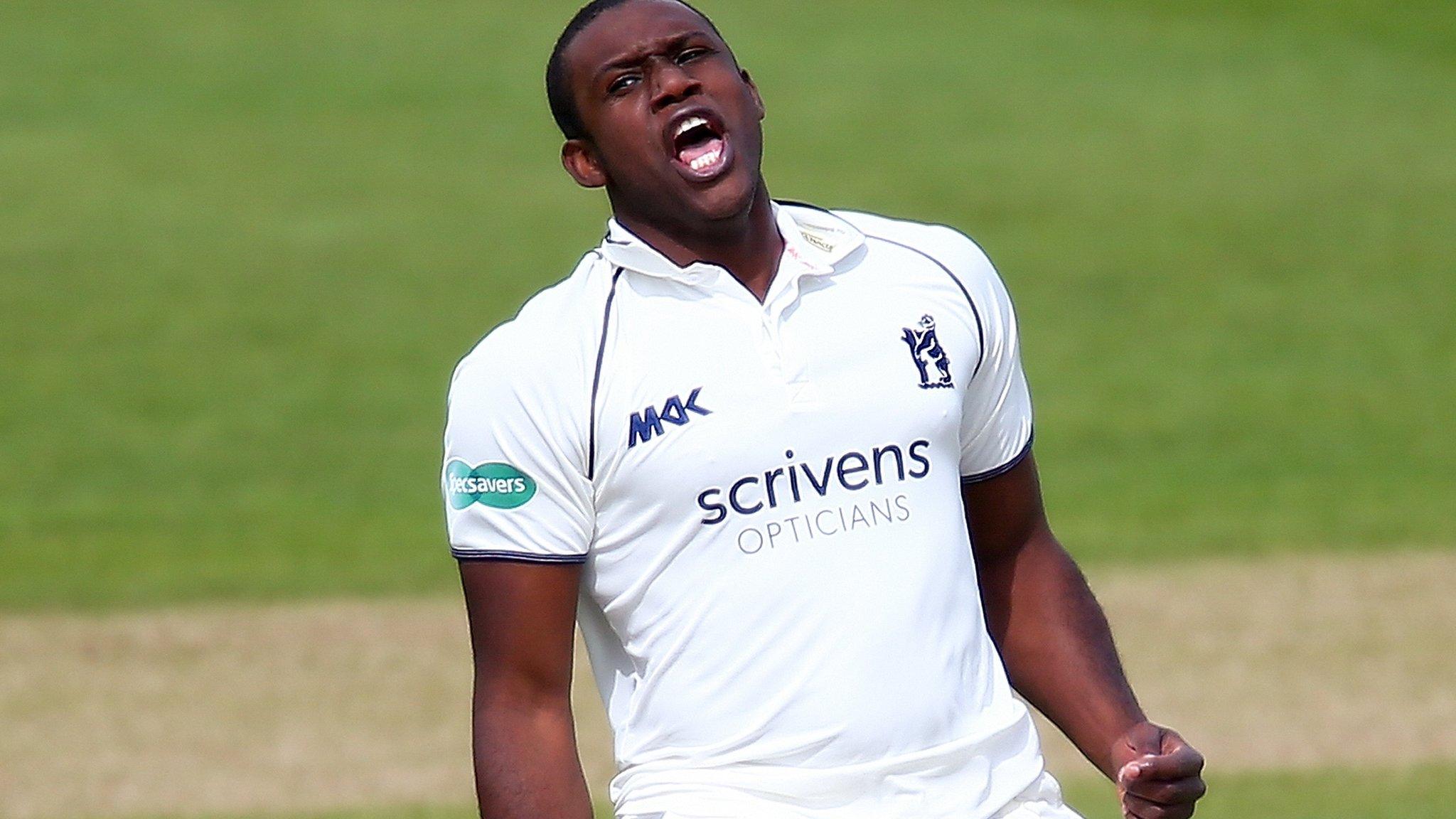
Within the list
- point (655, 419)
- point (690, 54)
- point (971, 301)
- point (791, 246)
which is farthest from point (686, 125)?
point (971, 301)

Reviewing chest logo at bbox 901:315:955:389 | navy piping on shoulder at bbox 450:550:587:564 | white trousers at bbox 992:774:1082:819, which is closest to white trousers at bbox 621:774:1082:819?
white trousers at bbox 992:774:1082:819

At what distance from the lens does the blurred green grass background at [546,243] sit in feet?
42.7

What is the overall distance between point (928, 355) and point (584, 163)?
646mm

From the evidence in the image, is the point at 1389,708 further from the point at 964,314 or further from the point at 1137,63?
the point at 1137,63

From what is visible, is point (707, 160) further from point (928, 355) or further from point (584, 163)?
point (928, 355)

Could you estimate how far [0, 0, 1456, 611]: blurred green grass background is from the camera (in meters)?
13.0

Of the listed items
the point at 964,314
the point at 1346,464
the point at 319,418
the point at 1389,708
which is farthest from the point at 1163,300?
the point at 964,314

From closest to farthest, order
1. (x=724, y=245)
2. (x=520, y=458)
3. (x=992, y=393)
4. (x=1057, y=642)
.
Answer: (x=520, y=458), (x=724, y=245), (x=992, y=393), (x=1057, y=642)

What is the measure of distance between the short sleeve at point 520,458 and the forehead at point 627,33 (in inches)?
18.7

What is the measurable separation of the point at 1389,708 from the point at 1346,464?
433 centimetres

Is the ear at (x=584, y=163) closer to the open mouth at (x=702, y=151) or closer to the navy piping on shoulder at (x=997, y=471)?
the open mouth at (x=702, y=151)

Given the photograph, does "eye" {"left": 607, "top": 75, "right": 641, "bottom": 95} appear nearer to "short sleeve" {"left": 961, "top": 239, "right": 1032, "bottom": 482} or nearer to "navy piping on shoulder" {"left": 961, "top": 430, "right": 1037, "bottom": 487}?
"short sleeve" {"left": 961, "top": 239, "right": 1032, "bottom": 482}

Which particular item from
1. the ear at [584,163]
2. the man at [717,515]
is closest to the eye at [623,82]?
the man at [717,515]

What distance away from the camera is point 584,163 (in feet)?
12.9
